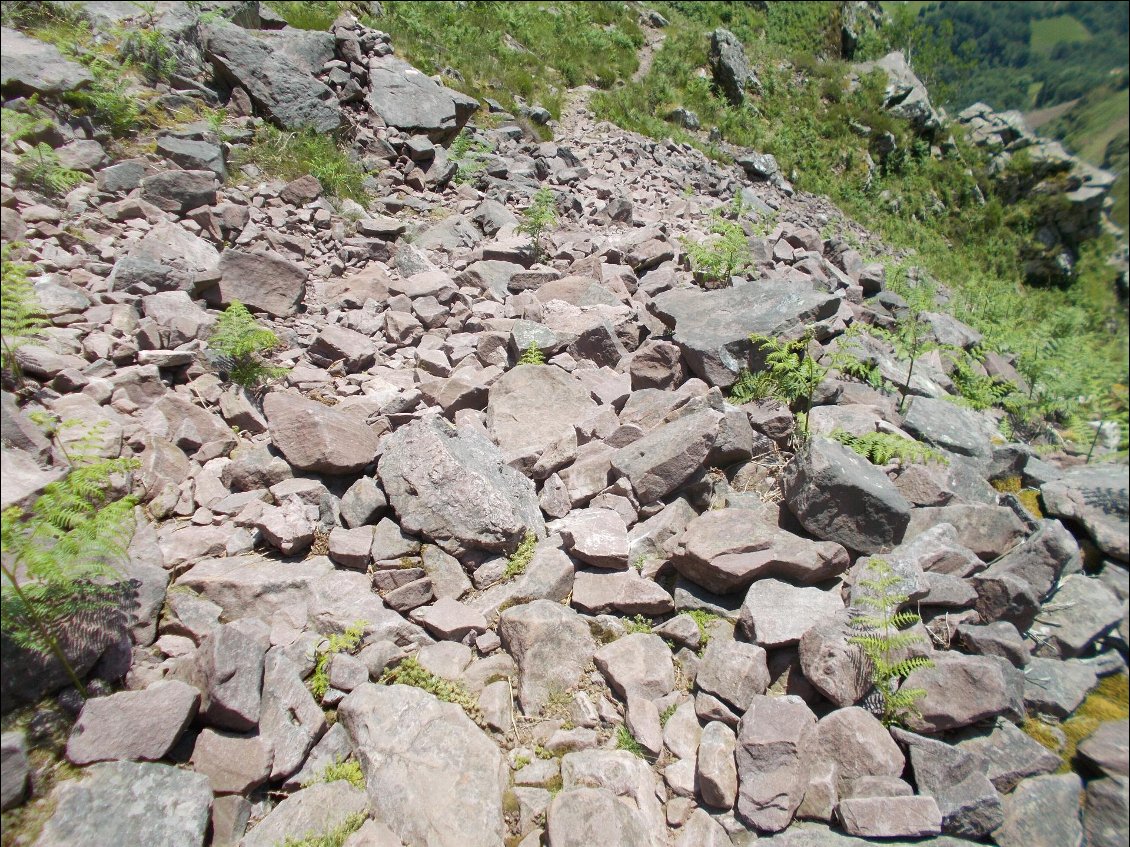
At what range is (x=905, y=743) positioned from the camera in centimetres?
320

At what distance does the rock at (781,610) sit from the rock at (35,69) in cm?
694

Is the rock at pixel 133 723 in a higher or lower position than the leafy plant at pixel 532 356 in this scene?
lower

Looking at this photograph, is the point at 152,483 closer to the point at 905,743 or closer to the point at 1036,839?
the point at 905,743

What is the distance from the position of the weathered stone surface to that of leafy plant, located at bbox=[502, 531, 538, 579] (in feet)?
3.12

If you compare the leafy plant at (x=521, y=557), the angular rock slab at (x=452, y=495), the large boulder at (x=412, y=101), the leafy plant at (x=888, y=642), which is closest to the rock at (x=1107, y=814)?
the leafy plant at (x=888, y=642)

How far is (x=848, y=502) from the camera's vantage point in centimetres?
419

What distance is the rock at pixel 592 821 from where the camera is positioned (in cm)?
280

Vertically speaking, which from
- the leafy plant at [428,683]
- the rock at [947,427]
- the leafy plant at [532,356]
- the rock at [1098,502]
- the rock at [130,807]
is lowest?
the rock at [130,807]

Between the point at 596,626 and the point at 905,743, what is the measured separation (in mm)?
1720

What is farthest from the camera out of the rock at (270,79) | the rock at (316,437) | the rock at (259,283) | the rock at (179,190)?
the rock at (270,79)

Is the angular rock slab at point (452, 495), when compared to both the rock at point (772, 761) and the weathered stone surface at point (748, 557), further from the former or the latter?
the rock at point (772, 761)

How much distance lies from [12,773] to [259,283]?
14.4 ft

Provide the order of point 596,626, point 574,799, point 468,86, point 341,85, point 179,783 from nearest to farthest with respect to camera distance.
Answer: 1. point 179,783
2. point 574,799
3. point 596,626
4. point 341,85
5. point 468,86

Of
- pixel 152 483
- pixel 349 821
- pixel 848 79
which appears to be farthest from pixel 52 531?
pixel 848 79
